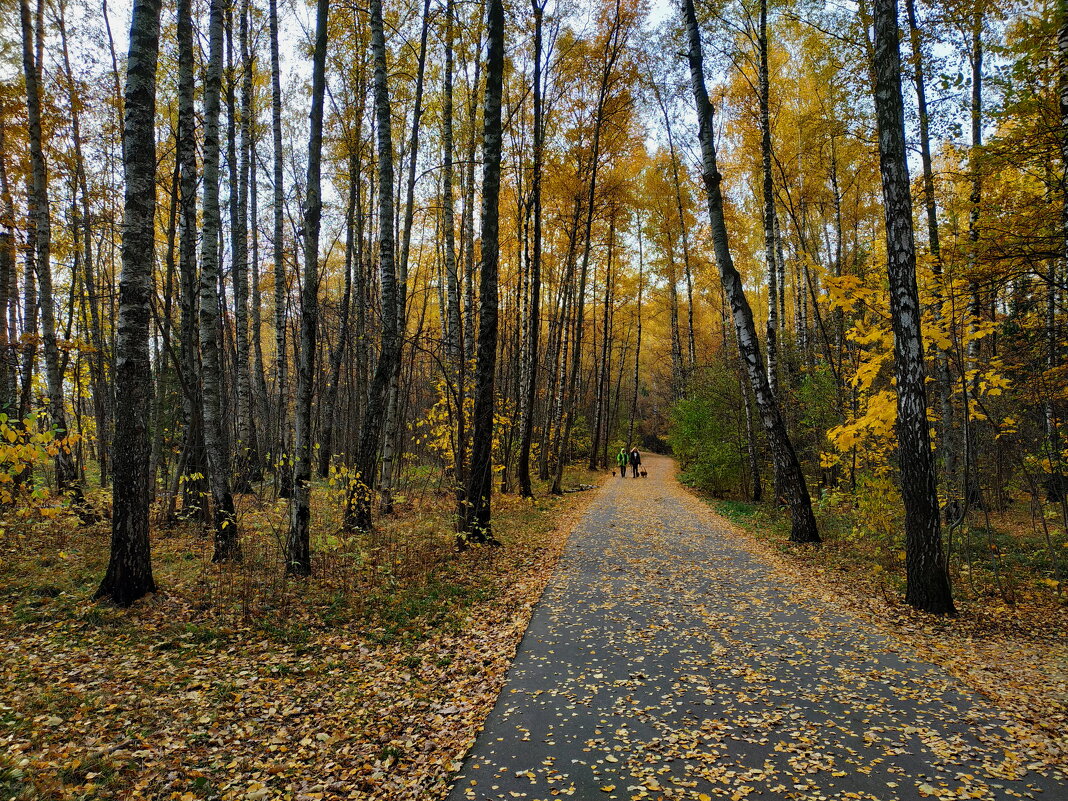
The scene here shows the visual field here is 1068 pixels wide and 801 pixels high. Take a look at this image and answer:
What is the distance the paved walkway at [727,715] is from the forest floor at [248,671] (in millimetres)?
437

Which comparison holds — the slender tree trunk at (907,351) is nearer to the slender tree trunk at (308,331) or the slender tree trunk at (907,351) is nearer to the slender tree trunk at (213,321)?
the slender tree trunk at (308,331)

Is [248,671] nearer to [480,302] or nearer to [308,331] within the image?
[308,331]

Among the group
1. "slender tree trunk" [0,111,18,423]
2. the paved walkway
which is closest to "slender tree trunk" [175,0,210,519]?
"slender tree trunk" [0,111,18,423]

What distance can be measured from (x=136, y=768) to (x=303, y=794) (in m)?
0.99

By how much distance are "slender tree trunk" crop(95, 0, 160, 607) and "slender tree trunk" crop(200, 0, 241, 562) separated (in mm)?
1434

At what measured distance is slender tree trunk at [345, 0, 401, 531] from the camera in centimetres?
850

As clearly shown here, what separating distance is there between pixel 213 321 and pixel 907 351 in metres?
8.78

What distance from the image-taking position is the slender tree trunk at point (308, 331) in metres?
6.25

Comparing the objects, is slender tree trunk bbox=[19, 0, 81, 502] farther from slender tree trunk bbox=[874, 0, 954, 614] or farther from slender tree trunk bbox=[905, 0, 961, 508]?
slender tree trunk bbox=[905, 0, 961, 508]

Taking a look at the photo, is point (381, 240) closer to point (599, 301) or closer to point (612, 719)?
point (612, 719)

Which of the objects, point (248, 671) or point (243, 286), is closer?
point (248, 671)

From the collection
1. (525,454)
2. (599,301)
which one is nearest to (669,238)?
(599,301)

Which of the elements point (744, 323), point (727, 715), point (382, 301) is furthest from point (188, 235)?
point (744, 323)

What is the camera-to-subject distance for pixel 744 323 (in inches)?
377
